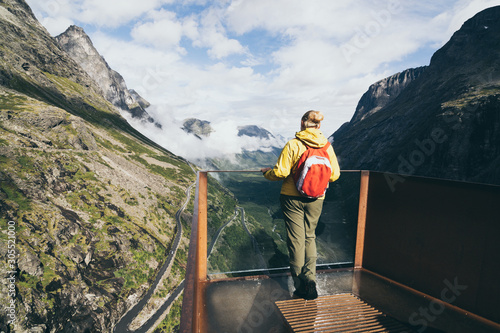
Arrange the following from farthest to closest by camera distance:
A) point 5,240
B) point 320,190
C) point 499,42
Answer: point 499,42 → point 5,240 → point 320,190

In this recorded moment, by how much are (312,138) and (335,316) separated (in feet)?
9.20

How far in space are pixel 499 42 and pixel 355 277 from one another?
214m

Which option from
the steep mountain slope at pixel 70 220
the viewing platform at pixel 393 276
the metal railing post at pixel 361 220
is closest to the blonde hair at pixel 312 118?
the viewing platform at pixel 393 276

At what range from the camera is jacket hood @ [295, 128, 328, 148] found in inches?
168

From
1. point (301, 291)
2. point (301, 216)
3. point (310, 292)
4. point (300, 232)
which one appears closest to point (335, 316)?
point (310, 292)

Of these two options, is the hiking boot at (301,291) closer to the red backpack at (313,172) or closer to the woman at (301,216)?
the woman at (301,216)

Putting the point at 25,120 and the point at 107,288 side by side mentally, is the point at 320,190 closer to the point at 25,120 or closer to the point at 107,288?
the point at 107,288

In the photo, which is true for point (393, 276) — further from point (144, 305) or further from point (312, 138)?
point (144, 305)

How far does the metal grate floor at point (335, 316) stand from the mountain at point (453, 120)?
120 metres

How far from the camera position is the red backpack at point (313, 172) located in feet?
13.7

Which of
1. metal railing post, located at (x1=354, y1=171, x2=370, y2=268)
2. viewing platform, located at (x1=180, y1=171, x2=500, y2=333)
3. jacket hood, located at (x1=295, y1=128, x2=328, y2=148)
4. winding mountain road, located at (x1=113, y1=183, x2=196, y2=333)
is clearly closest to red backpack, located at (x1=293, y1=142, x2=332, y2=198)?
jacket hood, located at (x1=295, y1=128, x2=328, y2=148)

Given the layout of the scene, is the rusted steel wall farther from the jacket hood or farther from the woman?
the jacket hood

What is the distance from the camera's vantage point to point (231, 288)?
4.76 metres

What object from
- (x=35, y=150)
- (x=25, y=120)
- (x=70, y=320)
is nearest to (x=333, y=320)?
(x=70, y=320)
